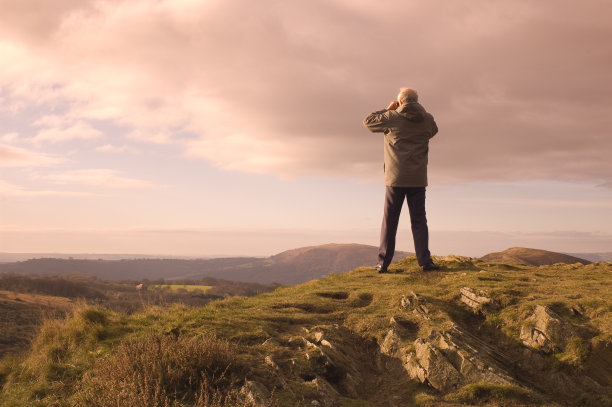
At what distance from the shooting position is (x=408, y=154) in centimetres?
1121

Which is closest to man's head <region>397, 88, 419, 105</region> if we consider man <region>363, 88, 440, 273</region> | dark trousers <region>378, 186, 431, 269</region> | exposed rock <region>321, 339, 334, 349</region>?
man <region>363, 88, 440, 273</region>

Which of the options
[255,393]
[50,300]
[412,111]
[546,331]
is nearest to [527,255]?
[412,111]

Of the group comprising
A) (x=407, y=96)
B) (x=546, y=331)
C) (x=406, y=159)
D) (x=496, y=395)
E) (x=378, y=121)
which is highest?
(x=407, y=96)

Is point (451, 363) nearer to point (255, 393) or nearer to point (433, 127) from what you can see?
point (255, 393)

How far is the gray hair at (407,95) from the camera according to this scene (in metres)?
11.2

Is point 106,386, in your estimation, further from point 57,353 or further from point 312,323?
point 312,323

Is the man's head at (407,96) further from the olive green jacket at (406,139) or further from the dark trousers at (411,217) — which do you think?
the dark trousers at (411,217)

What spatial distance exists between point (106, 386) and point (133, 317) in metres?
4.04

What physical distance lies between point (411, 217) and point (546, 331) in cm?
554

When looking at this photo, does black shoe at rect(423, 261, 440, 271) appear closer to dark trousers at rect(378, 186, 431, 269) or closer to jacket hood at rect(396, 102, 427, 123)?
dark trousers at rect(378, 186, 431, 269)

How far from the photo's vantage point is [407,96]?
36.9ft

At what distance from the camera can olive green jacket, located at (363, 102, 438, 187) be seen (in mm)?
11195

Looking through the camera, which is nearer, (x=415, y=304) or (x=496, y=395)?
(x=496, y=395)

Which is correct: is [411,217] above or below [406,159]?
below
